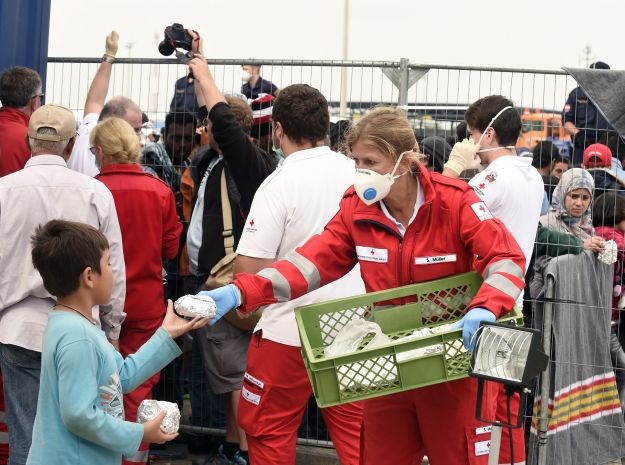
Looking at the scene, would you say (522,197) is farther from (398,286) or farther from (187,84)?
(187,84)

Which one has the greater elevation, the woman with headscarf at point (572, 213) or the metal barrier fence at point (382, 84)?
the metal barrier fence at point (382, 84)

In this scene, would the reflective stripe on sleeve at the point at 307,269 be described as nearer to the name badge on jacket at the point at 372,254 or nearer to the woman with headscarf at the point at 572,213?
the name badge on jacket at the point at 372,254

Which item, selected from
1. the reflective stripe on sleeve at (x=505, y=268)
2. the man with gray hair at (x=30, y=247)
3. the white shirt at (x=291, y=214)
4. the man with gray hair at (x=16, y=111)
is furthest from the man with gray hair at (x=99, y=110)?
the reflective stripe on sleeve at (x=505, y=268)

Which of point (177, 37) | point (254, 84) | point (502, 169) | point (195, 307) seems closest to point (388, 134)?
point (195, 307)

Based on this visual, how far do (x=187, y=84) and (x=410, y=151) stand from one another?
3396 mm

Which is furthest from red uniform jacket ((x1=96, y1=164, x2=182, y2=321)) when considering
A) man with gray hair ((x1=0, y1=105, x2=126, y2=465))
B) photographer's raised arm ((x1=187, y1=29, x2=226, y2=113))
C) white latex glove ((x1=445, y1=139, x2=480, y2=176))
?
white latex glove ((x1=445, y1=139, x2=480, y2=176))

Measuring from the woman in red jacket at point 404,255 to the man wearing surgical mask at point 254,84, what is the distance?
2890mm

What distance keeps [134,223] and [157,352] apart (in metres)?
2.18

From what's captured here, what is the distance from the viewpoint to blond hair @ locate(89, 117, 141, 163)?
6352 mm

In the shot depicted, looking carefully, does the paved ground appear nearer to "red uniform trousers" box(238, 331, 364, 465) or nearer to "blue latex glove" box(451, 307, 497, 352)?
"red uniform trousers" box(238, 331, 364, 465)

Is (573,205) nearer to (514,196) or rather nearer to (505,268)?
(514,196)

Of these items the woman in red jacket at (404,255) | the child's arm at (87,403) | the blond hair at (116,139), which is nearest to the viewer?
the child's arm at (87,403)

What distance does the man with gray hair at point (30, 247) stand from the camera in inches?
219

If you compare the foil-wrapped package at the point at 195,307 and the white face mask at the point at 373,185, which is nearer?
the foil-wrapped package at the point at 195,307
